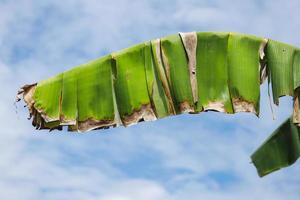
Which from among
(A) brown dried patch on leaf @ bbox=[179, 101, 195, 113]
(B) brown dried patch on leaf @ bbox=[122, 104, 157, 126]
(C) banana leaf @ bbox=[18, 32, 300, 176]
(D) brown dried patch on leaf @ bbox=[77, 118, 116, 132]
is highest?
(C) banana leaf @ bbox=[18, 32, 300, 176]

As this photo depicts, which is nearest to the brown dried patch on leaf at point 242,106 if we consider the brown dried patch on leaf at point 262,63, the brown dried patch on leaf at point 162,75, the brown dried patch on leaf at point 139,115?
the brown dried patch on leaf at point 262,63

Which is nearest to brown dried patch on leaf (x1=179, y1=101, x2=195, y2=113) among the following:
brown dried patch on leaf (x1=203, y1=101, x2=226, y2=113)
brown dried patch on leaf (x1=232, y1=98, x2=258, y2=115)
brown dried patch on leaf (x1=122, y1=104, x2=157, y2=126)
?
brown dried patch on leaf (x1=203, y1=101, x2=226, y2=113)

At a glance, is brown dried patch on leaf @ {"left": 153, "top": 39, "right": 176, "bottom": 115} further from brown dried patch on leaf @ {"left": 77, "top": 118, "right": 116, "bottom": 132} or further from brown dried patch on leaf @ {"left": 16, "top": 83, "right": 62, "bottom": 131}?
brown dried patch on leaf @ {"left": 16, "top": 83, "right": 62, "bottom": 131}

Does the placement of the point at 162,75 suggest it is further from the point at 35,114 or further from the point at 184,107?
the point at 35,114

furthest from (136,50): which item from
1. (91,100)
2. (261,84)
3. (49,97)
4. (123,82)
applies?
(261,84)

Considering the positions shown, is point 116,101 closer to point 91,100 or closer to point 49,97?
point 91,100

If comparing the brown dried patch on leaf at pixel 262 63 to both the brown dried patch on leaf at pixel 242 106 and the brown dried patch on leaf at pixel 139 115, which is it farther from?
the brown dried patch on leaf at pixel 139 115

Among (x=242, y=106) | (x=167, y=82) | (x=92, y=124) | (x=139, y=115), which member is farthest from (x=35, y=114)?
(x=242, y=106)
